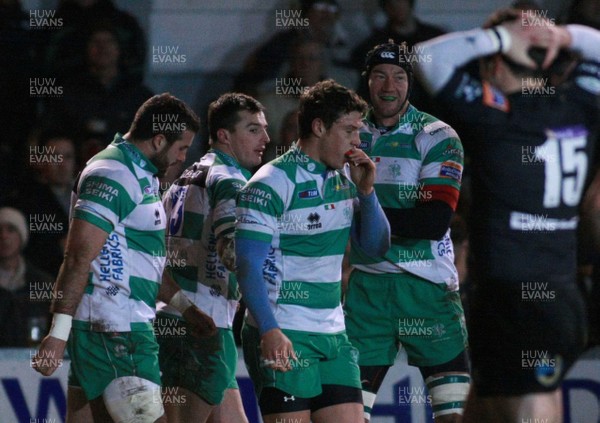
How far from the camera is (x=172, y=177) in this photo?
27.9ft

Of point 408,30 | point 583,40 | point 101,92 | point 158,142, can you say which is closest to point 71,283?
point 158,142

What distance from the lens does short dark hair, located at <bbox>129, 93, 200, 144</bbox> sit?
561 cm

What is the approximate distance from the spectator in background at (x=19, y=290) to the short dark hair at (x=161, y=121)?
8.60 feet

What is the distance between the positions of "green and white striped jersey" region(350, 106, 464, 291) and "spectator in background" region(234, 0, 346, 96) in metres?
2.73

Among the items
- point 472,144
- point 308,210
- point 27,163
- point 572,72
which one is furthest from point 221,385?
point 27,163

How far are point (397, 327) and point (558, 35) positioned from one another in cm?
204

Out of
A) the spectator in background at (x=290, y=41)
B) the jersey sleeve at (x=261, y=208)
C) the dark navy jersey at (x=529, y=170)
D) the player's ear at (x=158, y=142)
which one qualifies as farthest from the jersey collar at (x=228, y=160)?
the spectator in background at (x=290, y=41)

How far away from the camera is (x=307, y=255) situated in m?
5.18

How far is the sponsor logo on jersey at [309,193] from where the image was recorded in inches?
204

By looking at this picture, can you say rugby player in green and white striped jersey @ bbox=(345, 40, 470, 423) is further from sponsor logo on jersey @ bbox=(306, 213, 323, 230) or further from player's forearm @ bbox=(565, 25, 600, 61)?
player's forearm @ bbox=(565, 25, 600, 61)

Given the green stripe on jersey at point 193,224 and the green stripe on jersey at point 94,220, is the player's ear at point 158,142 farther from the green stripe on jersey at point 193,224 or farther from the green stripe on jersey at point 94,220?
the green stripe on jersey at point 193,224

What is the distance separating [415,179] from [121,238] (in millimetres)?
1615

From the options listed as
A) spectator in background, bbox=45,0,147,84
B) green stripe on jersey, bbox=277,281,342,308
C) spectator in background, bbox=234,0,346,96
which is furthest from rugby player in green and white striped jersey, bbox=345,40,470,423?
spectator in background, bbox=45,0,147,84

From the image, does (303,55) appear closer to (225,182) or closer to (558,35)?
(225,182)
